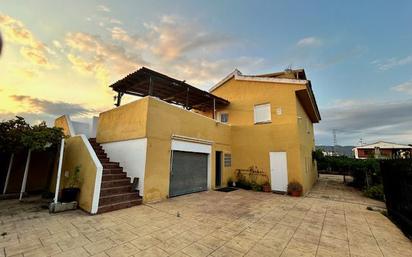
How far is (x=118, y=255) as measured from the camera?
344 cm

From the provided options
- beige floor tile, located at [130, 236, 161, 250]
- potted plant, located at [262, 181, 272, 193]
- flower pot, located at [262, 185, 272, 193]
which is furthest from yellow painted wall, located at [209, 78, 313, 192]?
beige floor tile, located at [130, 236, 161, 250]

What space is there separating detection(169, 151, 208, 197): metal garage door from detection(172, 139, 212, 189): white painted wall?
212 mm

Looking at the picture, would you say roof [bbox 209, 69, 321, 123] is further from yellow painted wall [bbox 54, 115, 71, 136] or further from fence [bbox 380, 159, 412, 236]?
yellow painted wall [bbox 54, 115, 71, 136]

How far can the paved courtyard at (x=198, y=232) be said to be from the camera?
12.1 feet

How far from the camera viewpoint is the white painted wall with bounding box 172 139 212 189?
8836mm

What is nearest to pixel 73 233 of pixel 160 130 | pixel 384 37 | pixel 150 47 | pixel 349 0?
pixel 160 130

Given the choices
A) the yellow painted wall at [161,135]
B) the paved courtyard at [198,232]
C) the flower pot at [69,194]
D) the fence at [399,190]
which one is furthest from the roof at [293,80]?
the flower pot at [69,194]

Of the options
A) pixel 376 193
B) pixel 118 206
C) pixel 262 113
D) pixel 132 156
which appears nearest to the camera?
pixel 118 206

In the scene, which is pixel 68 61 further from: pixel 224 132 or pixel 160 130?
pixel 224 132

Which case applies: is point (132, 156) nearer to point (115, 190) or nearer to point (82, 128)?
point (115, 190)

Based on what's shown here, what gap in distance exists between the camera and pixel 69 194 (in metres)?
6.37

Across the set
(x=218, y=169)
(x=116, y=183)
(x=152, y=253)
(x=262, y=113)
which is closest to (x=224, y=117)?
(x=262, y=113)

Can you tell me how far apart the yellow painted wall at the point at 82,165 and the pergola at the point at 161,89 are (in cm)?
321

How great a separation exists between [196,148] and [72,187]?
559 centimetres
